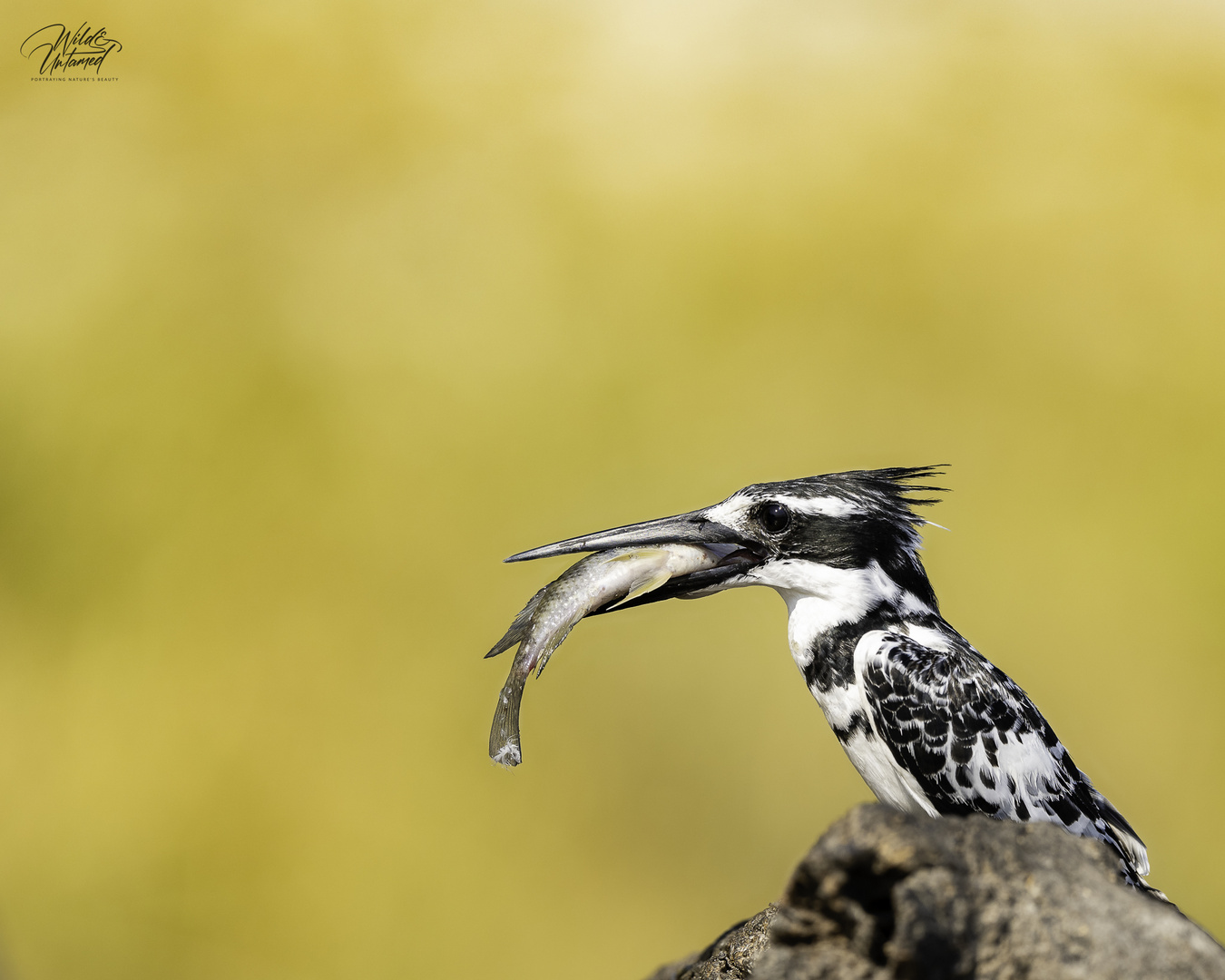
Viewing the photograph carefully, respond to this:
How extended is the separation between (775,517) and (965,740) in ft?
1.96

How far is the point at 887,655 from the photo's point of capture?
181 cm

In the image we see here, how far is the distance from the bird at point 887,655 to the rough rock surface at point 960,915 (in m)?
0.55

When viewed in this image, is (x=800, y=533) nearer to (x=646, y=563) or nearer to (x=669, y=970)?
(x=646, y=563)

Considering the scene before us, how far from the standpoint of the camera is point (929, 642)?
6.17 feet

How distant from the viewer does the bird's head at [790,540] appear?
1988mm

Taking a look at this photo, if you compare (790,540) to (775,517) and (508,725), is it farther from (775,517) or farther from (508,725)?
(508,725)

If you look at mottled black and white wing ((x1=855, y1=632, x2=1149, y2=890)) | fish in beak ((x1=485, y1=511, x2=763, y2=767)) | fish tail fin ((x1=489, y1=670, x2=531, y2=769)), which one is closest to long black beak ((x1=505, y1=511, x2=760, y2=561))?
fish in beak ((x1=485, y1=511, x2=763, y2=767))

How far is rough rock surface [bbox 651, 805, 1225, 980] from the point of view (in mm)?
1088

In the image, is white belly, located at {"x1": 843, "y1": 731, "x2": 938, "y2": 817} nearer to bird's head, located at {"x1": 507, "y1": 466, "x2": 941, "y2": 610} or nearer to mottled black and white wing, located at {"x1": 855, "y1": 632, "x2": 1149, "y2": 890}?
mottled black and white wing, located at {"x1": 855, "y1": 632, "x2": 1149, "y2": 890}

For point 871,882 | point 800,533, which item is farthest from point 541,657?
point 871,882

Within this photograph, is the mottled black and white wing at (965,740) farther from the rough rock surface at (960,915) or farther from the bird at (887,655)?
the rough rock surface at (960,915)

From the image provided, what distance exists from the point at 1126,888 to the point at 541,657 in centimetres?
110

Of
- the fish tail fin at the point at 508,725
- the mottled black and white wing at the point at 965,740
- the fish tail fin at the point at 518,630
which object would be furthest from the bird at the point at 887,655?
the fish tail fin at the point at 508,725

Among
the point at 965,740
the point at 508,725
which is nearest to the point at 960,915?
the point at 965,740
